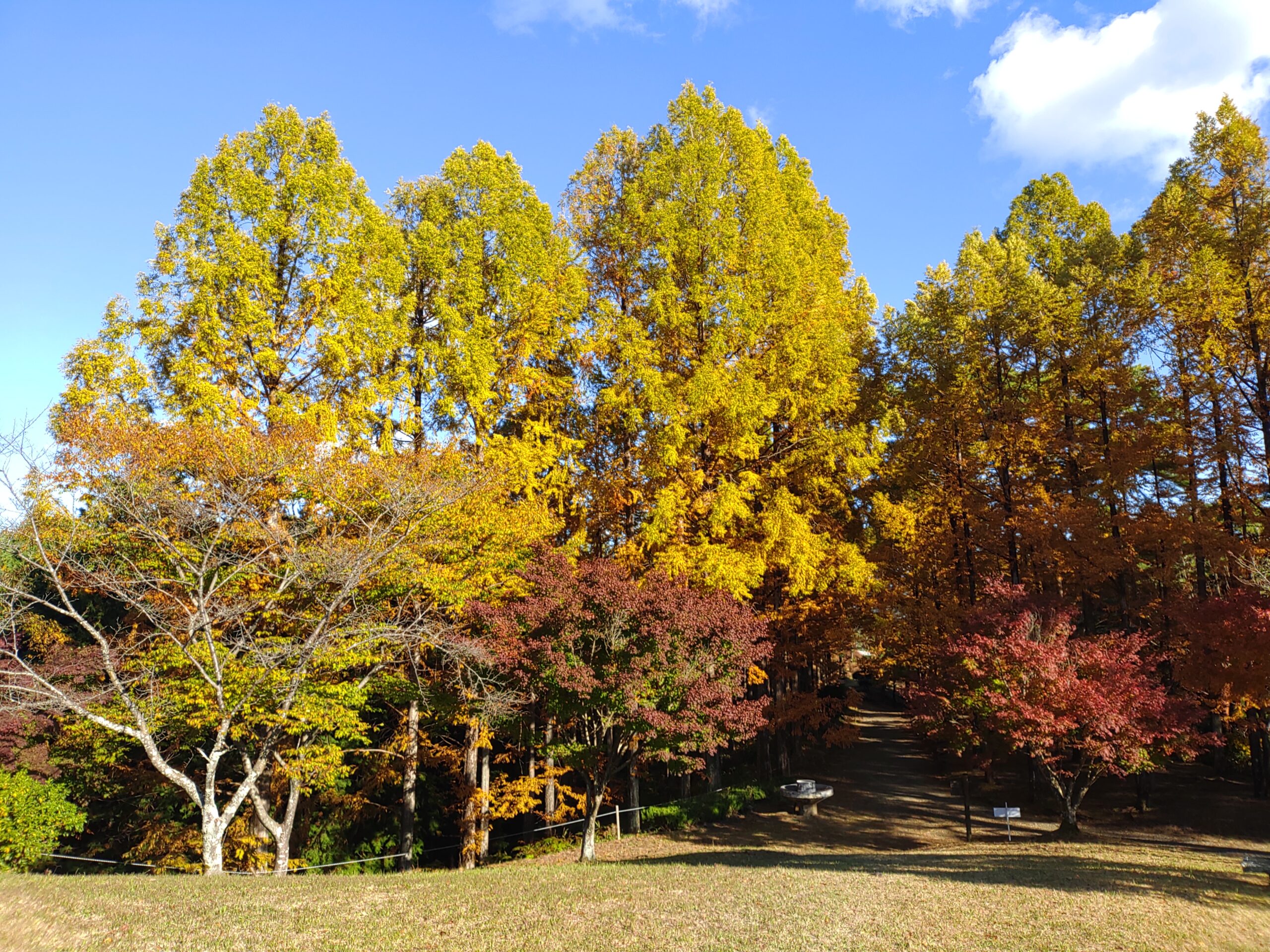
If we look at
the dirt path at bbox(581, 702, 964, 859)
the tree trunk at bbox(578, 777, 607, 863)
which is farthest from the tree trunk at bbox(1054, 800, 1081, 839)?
the tree trunk at bbox(578, 777, 607, 863)

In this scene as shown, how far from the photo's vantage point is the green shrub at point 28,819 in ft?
51.4

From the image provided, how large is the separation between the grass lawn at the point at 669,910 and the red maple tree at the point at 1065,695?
3234 millimetres

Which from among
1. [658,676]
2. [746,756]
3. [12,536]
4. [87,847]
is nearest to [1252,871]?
[658,676]

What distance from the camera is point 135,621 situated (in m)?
15.7

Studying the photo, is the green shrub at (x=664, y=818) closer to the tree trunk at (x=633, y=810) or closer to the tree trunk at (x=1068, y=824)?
the tree trunk at (x=633, y=810)

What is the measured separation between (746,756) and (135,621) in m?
22.9

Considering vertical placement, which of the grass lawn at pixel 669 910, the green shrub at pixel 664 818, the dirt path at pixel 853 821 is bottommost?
the dirt path at pixel 853 821

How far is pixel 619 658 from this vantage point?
43.8 ft

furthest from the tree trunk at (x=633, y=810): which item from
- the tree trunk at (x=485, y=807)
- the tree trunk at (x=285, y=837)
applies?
the tree trunk at (x=285, y=837)

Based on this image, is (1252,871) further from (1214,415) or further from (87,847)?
(87,847)

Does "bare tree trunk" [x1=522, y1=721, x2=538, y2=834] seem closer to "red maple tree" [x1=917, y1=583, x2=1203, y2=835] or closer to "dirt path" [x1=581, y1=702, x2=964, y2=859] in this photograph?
"dirt path" [x1=581, y1=702, x2=964, y2=859]

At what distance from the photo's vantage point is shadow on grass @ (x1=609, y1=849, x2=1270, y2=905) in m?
9.48

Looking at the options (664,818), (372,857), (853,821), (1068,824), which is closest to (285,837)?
(372,857)

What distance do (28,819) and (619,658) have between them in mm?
13225
